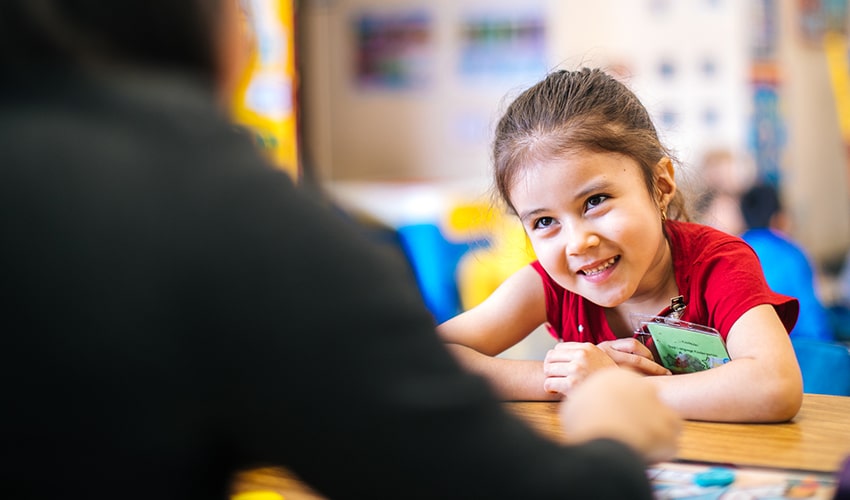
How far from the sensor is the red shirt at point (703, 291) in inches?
45.8

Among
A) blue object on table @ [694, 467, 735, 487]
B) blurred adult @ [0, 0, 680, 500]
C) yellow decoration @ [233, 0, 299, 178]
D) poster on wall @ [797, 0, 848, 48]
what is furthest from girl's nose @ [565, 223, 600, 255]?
poster on wall @ [797, 0, 848, 48]

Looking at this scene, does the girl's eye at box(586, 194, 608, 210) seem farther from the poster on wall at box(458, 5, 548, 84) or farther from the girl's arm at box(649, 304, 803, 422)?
the poster on wall at box(458, 5, 548, 84)

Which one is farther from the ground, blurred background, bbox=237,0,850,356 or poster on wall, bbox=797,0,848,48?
poster on wall, bbox=797,0,848,48

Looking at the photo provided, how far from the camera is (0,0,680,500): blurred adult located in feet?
1.52

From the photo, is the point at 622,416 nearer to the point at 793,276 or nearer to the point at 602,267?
the point at 602,267

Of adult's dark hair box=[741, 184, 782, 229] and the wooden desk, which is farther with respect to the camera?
adult's dark hair box=[741, 184, 782, 229]

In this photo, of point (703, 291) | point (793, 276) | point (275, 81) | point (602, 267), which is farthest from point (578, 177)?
point (275, 81)

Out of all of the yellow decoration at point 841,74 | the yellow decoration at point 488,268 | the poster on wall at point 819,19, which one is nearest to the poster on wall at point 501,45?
the poster on wall at point 819,19

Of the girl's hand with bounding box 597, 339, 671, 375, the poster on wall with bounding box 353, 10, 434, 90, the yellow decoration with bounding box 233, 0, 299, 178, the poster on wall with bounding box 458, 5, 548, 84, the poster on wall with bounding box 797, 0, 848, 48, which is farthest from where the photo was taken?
the poster on wall with bounding box 797, 0, 848, 48

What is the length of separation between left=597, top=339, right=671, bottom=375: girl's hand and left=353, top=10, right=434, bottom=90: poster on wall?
18.4 ft

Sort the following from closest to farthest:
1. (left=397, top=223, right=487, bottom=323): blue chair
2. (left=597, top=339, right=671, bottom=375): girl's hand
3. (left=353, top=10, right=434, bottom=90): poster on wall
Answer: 1. (left=597, top=339, right=671, bottom=375): girl's hand
2. (left=397, top=223, right=487, bottom=323): blue chair
3. (left=353, top=10, right=434, bottom=90): poster on wall

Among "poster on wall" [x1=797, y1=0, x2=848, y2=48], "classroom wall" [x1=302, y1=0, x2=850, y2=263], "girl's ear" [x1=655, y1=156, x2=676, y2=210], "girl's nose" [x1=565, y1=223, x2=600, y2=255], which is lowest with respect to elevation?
"girl's nose" [x1=565, y1=223, x2=600, y2=255]

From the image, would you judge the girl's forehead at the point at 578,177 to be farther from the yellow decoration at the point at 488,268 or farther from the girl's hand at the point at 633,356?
the yellow decoration at the point at 488,268

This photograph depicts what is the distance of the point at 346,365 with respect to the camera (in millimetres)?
482
